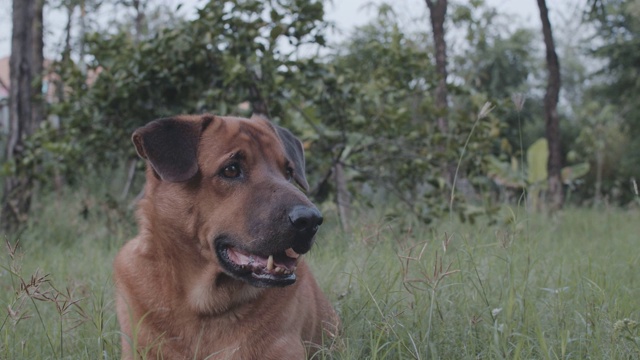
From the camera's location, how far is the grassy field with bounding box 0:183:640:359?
118 inches

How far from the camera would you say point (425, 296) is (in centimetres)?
373

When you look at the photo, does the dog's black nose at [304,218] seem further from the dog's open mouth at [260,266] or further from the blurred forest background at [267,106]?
the blurred forest background at [267,106]

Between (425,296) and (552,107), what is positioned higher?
(552,107)

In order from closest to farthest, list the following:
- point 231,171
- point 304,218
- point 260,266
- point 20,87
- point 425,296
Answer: point 304,218 < point 260,266 < point 231,171 < point 425,296 < point 20,87

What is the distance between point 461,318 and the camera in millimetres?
3727

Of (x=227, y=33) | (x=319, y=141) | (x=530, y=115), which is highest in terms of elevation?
(x=227, y=33)

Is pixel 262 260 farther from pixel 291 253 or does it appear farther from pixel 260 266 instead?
pixel 291 253

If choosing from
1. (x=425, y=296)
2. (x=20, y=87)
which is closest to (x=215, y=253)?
(x=425, y=296)

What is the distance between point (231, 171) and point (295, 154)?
2.20 ft

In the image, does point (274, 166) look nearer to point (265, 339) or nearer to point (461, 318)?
point (265, 339)

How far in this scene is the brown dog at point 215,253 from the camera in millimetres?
3020

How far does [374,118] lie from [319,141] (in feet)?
2.28

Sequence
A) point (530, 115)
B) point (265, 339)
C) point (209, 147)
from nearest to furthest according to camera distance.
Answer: point (265, 339) → point (209, 147) → point (530, 115)

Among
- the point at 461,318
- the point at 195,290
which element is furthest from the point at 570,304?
the point at 195,290
